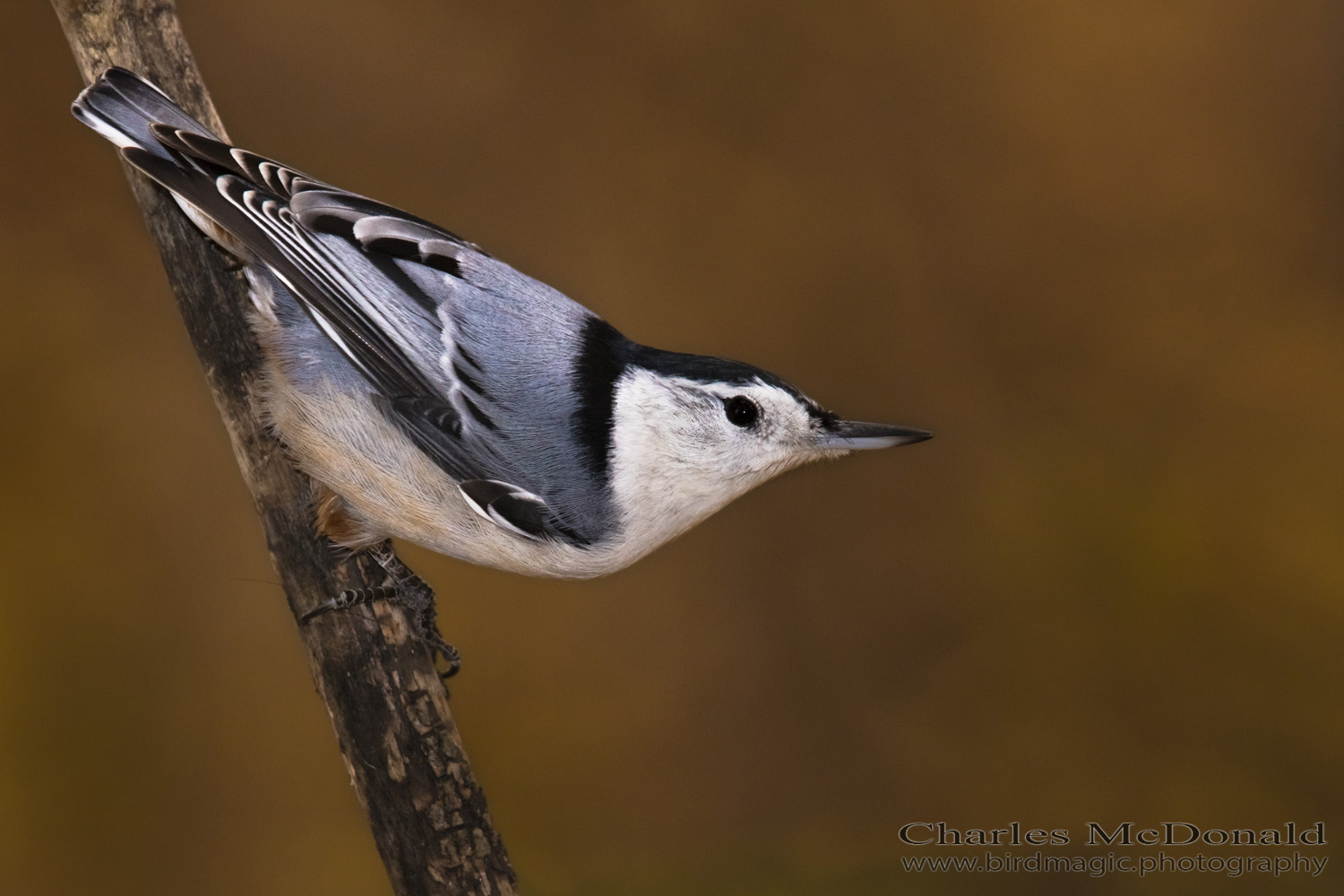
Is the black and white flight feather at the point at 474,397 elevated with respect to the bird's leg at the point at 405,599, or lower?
elevated

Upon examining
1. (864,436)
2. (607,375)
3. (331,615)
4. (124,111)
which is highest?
(124,111)

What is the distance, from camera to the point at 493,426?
1.24m

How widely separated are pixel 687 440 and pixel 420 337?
33 centimetres

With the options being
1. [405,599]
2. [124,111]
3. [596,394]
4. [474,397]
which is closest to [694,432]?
[596,394]

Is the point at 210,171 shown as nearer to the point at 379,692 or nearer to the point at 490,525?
the point at 490,525

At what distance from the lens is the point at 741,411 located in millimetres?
1248

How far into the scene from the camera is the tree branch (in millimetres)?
1313

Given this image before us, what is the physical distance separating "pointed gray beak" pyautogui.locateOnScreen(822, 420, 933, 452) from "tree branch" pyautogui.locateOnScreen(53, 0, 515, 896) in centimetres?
57

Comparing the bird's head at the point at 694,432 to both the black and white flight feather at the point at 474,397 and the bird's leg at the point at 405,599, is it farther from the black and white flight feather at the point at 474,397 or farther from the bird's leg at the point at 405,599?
the bird's leg at the point at 405,599

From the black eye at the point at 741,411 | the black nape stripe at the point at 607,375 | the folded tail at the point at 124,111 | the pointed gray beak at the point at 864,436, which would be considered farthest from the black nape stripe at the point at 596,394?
the folded tail at the point at 124,111

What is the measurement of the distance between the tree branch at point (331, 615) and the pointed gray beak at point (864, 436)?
575 mm

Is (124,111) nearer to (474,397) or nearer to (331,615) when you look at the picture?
(474,397)

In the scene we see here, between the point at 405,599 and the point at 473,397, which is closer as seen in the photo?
the point at 473,397

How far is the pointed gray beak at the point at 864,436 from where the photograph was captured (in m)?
1.28
